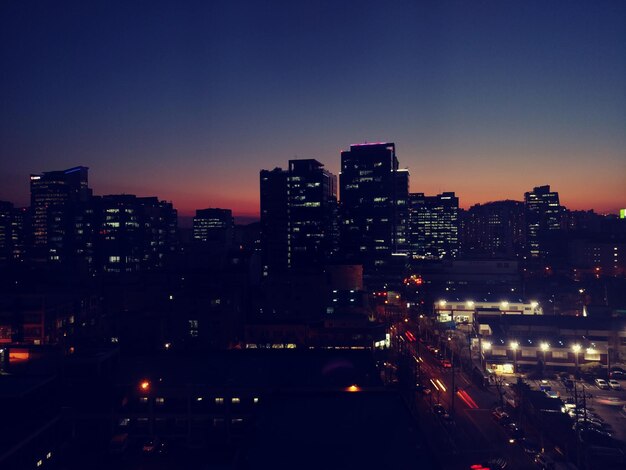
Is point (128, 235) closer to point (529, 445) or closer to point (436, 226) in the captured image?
point (529, 445)

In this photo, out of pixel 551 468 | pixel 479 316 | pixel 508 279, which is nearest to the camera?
pixel 551 468

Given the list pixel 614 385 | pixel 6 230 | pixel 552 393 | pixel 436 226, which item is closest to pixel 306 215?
pixel 614 385

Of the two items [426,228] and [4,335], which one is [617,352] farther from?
[426,228]

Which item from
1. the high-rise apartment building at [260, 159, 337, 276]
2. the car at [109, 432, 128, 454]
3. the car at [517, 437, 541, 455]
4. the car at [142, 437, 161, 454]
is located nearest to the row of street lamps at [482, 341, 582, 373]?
the car at [517, 437, 541, 455]

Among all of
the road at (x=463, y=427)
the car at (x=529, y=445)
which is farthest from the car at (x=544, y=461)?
the car at (x=529, y=445)

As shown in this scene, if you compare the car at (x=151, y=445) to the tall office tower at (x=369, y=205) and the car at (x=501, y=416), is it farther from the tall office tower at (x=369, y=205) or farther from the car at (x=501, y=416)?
the tall office tower at (x=369, y=205)

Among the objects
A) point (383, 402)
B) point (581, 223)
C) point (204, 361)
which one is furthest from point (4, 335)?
point (581, 223)
